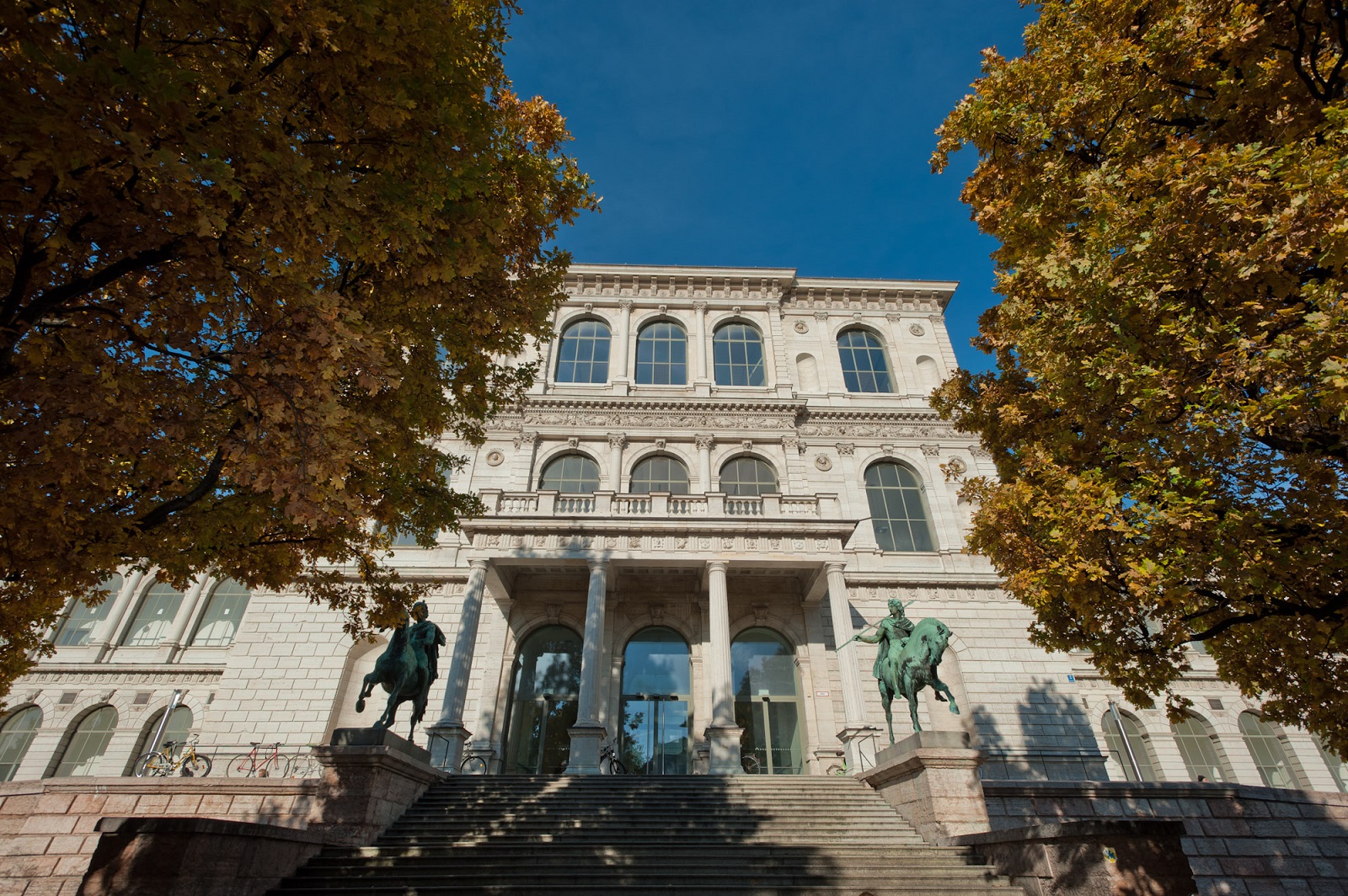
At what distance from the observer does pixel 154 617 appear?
20781 mm

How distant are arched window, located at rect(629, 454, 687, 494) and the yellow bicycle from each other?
12551mm

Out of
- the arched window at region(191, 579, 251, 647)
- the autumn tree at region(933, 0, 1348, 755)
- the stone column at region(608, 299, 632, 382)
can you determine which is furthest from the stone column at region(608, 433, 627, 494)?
the autumn tree at region(933, 0, 1348, 755)

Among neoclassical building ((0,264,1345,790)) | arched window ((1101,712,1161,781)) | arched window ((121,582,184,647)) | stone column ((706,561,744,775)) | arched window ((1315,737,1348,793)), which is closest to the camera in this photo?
stone column ((706,561,744,775))

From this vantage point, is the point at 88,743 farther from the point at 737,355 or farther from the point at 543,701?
the point at 737,355

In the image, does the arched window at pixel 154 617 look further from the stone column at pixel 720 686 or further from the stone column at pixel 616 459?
the stone column at pixel 720 686

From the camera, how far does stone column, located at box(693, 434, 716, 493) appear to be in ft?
68.8

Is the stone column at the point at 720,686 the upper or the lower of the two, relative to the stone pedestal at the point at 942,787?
upper

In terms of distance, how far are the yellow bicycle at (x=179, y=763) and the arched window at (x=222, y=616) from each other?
3.84 metres

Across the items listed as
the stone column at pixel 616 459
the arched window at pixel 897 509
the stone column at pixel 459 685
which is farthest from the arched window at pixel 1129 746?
the stone column at pixel 459 685

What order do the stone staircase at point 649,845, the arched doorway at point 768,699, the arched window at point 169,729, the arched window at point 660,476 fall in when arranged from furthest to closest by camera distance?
Result: 1. the arched window at point 660,476
2. the arched window at point 169,729
3. the arched doorway at point 768,699
4. the stone staircase at point 649,845

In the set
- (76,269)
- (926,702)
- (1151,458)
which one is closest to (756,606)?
(926,702)

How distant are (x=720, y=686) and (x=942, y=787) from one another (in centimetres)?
637

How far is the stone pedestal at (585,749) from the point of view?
548 inches

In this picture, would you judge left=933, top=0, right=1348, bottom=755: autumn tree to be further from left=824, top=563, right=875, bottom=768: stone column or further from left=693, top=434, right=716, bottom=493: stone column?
left=693, top=434, right=716, bottom=493: stone column
